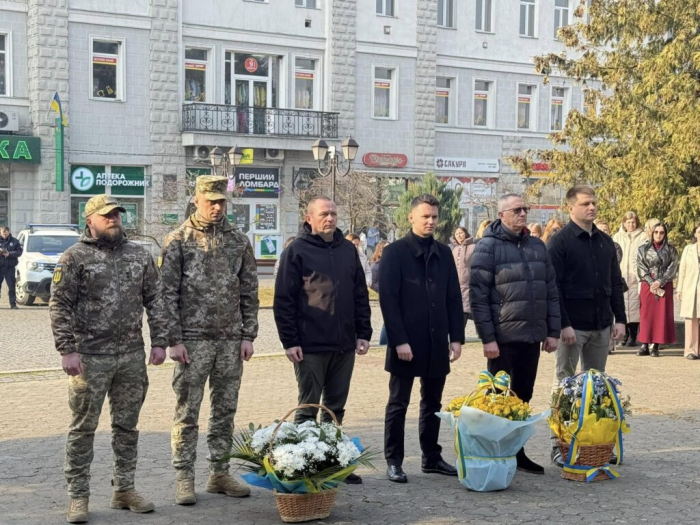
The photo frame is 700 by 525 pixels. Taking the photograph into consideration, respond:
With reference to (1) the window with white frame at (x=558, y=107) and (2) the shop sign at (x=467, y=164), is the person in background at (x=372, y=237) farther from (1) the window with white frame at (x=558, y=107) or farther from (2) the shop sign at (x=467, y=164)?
(1) the window with white frame at (x=558, y=107)

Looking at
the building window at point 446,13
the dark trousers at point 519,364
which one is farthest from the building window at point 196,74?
the dark trousers at point 519,364

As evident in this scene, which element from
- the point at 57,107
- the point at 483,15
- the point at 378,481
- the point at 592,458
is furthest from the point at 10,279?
the point at 483,15

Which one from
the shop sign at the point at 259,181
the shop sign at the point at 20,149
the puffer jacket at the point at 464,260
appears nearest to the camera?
the puffer jacket at the point at 464,260

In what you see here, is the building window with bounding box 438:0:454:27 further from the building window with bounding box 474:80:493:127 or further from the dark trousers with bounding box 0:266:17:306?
the dark trousers with bounding box 0:266:17:306

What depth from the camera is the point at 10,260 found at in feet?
75.2

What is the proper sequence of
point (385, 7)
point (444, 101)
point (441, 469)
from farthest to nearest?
1. point (444, 101)
2. point (385, 7)
3. point (441, 469)

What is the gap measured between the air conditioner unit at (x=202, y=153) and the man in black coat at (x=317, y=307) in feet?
92.6

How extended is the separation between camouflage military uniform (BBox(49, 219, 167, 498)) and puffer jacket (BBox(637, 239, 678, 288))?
9.52 metres

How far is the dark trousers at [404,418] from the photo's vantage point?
293 inches

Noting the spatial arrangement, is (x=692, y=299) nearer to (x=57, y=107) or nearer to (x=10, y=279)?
(x=10, y=279)

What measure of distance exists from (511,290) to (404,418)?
1211mm

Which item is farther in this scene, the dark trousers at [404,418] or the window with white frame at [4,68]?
the window with white frame at [4,68]

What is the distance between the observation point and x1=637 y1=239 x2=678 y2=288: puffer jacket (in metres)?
14.5

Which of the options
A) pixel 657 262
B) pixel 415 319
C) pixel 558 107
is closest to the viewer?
pixel 415 319
